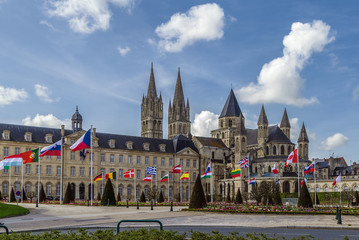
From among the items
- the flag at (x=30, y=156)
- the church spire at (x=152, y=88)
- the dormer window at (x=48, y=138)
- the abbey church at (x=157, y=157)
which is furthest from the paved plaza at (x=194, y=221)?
the church spire at (x=152, y=88)

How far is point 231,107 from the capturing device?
399 feet

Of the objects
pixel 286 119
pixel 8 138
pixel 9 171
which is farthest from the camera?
pixel 286 119

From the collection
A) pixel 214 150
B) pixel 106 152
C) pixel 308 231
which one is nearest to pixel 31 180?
pixel 106 152

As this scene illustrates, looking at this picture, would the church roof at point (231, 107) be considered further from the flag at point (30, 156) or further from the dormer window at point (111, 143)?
the flag at point (30, 156)

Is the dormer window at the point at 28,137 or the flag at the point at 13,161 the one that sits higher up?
the dormer window at the point at 28,137

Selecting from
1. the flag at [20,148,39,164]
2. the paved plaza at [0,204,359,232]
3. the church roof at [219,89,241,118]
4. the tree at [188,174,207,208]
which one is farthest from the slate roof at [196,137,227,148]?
the paved plaza at [0,204,359,232]

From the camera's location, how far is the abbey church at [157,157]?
7712cm

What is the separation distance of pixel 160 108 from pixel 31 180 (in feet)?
189

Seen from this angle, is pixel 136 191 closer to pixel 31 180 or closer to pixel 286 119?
pixel 31 180

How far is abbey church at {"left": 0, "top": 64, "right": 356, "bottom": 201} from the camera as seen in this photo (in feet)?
253

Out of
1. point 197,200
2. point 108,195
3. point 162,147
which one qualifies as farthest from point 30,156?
point 162,147

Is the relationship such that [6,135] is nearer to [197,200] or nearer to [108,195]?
[108,195]

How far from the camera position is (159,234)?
13469 mm

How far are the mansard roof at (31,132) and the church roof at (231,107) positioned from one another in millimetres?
51297
